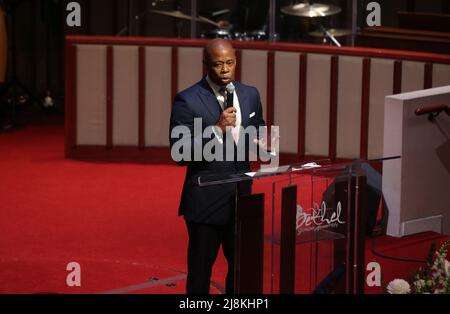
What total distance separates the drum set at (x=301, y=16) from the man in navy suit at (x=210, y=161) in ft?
17.5

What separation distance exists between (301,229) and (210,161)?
603 mm

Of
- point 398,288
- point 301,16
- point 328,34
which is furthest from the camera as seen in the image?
point 301,16

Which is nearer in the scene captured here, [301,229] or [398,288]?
[398,288]

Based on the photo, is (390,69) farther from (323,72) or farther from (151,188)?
(151,188)

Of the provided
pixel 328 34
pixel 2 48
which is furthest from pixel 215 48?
pixel 2 48

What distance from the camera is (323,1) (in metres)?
10.6

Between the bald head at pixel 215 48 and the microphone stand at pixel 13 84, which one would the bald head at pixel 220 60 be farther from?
the microphone stand at pixel 13 84

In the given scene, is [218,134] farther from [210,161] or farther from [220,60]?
[220,60]

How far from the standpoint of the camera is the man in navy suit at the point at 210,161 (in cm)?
498

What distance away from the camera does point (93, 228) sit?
7707 millimetres

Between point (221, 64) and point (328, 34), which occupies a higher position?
point (328, 34)

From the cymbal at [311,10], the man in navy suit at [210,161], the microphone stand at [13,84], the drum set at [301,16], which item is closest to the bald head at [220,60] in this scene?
the man in navy suit at [210,161]

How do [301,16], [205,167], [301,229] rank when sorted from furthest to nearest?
[301,16]
[205,167]
[301,229]

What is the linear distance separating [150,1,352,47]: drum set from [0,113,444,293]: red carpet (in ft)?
5.07
